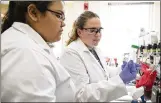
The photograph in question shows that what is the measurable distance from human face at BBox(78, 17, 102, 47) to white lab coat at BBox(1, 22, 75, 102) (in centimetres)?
79

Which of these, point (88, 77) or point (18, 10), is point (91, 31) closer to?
point (88, 77)

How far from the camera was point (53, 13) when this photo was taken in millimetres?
702

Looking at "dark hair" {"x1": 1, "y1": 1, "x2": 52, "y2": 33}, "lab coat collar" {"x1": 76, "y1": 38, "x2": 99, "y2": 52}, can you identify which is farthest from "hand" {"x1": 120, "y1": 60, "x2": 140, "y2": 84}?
"dark hair" {"x1": 1, "y1": 1, "x2": 52, "y2": 33}

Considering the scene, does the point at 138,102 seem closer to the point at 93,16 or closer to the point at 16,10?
the point at 93,16

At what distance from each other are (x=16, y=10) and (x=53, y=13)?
13 centimetres

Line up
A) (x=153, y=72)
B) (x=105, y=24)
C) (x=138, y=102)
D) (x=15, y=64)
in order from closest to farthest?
(x=15, y=64)
(x=153, y=72)
(x=138, y=102)
(x=105, y=24)

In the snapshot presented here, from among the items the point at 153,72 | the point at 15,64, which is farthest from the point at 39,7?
the point at 153,72

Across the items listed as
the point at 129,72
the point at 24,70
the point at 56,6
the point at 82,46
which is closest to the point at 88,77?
the point at 82,46

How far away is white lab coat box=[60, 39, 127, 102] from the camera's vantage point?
1.09m

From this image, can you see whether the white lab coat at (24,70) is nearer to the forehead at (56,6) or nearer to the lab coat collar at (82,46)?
the forehead at (56,6)

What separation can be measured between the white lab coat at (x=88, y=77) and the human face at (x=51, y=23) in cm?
44

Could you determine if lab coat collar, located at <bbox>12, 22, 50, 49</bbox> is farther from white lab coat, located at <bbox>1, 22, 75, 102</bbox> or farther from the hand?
the hand

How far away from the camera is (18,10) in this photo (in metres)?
0.71

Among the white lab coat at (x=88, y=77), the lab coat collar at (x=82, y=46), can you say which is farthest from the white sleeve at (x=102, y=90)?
the lab coat collar at (x=82, y=46)
